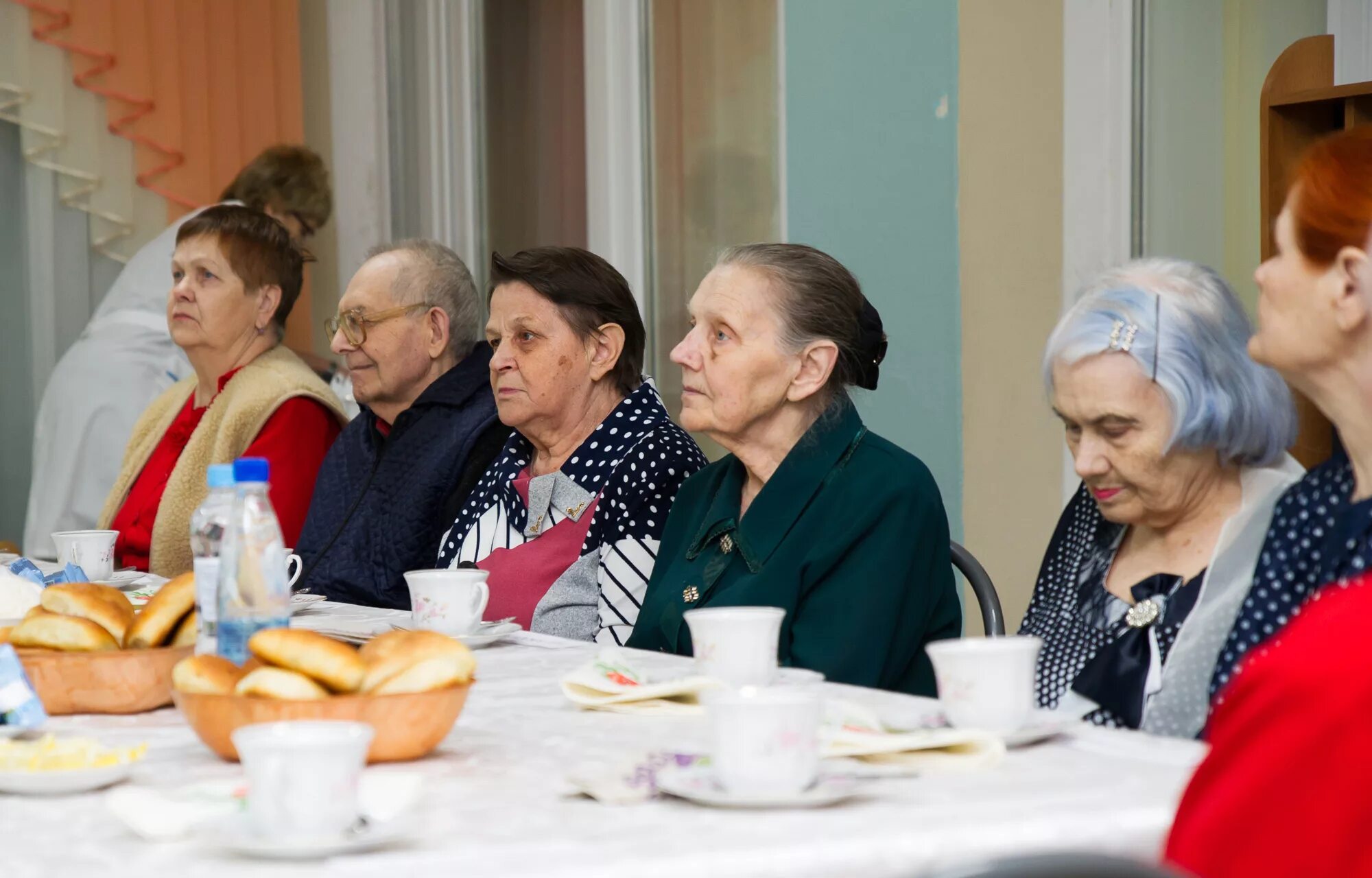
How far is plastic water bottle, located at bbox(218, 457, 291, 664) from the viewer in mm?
1464

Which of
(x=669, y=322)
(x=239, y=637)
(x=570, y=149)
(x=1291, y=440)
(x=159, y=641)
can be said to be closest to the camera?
(x=239, y=637)

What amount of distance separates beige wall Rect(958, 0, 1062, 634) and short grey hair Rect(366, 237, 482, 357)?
106 cm

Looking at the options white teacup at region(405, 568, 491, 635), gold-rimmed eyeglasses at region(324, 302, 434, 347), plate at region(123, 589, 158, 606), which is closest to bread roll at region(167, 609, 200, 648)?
white teacup at region(405, 568, 491, 635)

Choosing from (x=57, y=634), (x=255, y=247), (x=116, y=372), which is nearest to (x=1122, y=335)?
(x=57, y=634)

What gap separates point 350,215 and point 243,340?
1.97m

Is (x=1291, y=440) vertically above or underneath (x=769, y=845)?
above

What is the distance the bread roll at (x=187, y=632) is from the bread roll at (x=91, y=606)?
0.05 metres

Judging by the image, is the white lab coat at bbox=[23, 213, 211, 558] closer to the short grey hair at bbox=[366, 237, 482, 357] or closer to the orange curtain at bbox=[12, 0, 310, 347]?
the orange curtain at bbox=[12, 0, 310, 347]

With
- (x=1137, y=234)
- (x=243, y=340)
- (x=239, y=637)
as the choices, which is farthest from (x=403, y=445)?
(x=239, y=637)

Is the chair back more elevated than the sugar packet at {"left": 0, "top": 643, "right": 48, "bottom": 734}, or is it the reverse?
the sugar packet at {"left": 0, "top": 643, "right": 48, "bottom": 734}

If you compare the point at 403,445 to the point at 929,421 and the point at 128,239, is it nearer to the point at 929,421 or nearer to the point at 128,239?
the point at 929,421

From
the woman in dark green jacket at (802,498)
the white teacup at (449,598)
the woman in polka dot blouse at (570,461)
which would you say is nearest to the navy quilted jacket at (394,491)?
the woman in polka dot blouse at (570,461)

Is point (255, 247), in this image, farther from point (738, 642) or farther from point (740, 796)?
point (740, 796)

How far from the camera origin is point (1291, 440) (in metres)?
1.88
